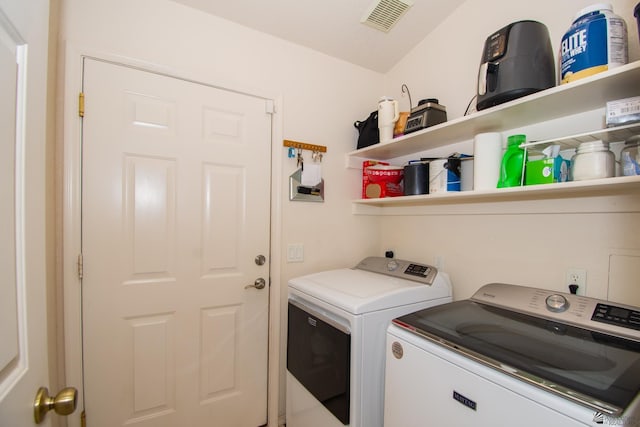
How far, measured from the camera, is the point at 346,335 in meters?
1.28

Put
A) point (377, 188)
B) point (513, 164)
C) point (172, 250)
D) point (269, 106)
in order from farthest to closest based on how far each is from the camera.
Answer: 1. point (377, 188)
2. point (269, 106)
3. point (172, 250)
4. point (513, 164)

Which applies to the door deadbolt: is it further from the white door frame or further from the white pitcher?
the white pitcher

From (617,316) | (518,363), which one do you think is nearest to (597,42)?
(617,316)

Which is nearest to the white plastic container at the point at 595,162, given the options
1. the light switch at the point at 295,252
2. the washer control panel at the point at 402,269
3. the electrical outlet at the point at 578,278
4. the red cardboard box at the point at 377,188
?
the electrical outlet at the point at 578,278

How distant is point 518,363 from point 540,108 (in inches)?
39.4

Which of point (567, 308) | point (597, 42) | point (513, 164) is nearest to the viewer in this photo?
point (597, 42)

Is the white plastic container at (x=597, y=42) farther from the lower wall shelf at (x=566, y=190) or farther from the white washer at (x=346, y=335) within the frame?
the white washer at (x=346, y=335)

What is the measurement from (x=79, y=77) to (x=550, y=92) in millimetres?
1984

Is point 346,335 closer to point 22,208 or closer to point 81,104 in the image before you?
point 22,208

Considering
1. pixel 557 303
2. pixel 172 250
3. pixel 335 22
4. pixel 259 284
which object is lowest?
pixel 259 284

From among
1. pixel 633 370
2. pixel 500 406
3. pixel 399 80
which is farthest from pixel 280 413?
pixel 399 80

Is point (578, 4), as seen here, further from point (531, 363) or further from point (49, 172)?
point (49, 172)

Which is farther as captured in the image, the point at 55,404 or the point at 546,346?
the point at 546,346

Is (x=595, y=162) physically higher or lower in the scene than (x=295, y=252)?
higher
